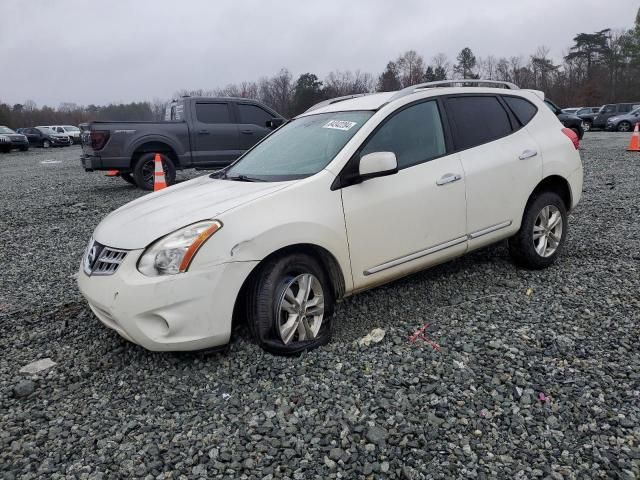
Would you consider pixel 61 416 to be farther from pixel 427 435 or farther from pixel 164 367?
pixel 427 435

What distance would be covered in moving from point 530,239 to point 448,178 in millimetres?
1178

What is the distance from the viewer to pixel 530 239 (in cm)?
441

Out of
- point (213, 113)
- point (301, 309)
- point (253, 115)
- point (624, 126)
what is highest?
point (213, 113)

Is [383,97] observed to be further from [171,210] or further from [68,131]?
[68,131]

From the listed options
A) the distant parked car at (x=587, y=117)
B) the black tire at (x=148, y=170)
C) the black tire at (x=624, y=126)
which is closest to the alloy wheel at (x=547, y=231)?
the black tire at (x=148, y=170)

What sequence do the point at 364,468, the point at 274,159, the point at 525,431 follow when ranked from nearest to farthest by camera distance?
the point at 364,468 < the point at 525,431 < the point at 274,159

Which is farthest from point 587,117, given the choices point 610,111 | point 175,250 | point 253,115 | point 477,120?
point 175,250

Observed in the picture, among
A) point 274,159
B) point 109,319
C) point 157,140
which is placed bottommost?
point 109,319

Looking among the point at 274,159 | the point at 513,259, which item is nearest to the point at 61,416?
the point at 274,159

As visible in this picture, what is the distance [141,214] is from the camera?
329 centimetres

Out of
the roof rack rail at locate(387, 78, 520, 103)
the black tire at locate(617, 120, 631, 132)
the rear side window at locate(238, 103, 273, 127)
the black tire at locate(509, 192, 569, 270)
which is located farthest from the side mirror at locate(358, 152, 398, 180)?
the black tire at locate(617, 120, 631, 132)

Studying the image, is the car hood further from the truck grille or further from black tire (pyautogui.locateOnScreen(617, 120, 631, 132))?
black tire (pyautogui.locateOnScreen(617, 120, 631, 132))

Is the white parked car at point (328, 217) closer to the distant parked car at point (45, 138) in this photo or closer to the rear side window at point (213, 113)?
the rear side window at point (213, 113)

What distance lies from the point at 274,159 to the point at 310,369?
5.54ft
